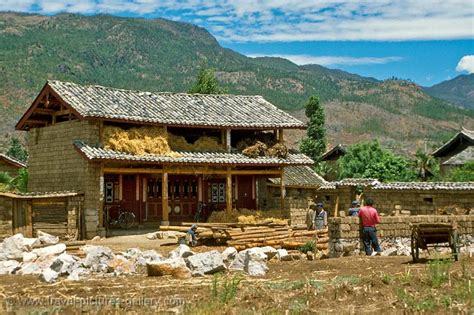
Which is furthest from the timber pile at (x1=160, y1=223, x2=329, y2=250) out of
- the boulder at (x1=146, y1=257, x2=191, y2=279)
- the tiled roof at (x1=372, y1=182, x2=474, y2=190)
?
the tiled roof at (x1=372, y1=182, x2=474, y2=190)

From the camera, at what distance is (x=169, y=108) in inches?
1226

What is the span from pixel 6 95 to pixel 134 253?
282 feet

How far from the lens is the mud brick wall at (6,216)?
78.0ft

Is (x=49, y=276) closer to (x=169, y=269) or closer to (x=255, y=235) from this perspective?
(x=169, y=269)

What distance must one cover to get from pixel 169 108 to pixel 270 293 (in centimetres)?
2010

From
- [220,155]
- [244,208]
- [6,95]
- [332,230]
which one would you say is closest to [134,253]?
[332,230]

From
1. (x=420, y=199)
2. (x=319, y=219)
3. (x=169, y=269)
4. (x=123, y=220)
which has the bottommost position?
(x=169, y=269)

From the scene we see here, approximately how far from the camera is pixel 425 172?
4819 centimetres

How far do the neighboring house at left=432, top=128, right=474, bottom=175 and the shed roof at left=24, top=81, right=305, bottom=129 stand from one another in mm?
16744

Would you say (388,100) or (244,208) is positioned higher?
(388,100)

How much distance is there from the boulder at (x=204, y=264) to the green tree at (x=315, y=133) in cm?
4176

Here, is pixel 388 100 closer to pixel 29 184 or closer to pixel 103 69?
pixel 103 69

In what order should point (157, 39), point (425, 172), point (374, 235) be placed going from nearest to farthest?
point (374, 235) → point (425, 172) → point (157, 39)

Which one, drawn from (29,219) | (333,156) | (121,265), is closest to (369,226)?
(121,265)
